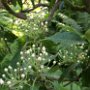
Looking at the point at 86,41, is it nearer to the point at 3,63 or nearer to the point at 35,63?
the point at 35,63

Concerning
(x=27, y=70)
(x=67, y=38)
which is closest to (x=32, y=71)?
(x=27, y=70)

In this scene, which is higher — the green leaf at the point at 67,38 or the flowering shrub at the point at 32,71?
the green leaf at the point at 67,38

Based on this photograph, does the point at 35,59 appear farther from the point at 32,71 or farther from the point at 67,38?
the point at 67,38

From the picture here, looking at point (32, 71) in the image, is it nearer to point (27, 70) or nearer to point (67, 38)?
point (27, 70)

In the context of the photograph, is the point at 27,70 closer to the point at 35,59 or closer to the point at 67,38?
the point at 35,59

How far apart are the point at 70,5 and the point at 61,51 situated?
79 centimetres

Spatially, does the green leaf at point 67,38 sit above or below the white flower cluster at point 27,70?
above

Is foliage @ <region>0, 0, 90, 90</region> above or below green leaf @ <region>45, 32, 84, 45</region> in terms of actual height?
below

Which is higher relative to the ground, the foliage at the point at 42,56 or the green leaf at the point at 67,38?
the green leaf at the point at 67,38

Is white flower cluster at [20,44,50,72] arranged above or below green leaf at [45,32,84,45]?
below

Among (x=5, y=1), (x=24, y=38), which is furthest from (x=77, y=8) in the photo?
(x=24, y=38)

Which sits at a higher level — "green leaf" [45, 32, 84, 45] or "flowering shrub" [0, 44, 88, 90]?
"green leaf" [45, 32, 84, 45]

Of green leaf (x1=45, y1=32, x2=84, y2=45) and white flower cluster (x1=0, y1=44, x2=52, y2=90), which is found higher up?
green leaf (x1=45, y1=32, x2=84, y2=45)

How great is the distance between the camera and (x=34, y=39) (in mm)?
1892
